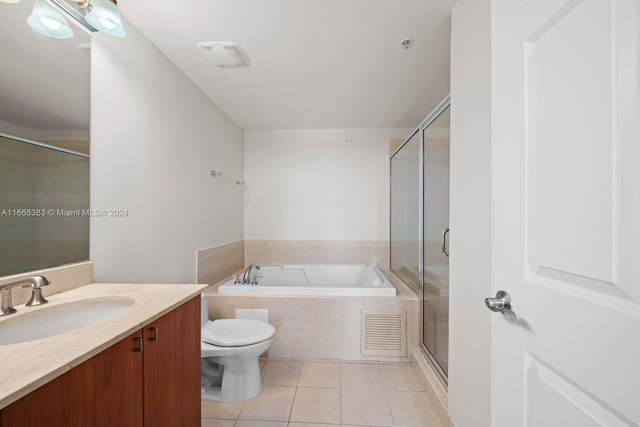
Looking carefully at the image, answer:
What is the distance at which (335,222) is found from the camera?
3.39 metres

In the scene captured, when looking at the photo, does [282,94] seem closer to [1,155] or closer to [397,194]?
[397,194]

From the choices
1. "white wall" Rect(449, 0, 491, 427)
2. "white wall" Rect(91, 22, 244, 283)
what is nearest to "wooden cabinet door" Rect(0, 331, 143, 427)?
"white wall" Rect(91, 22, 244, 283)

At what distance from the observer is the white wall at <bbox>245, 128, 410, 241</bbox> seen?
11.1ft

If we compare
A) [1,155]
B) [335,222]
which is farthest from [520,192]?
[335,222]

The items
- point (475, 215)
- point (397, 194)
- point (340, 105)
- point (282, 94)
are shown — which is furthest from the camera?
point (397, 194)

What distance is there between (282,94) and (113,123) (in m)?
1.39

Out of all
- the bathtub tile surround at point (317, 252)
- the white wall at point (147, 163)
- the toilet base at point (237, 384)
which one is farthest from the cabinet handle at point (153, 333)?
the bathtub tile surround at point (317, 252)

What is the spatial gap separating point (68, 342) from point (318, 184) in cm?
288

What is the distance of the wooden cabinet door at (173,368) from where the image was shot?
884 millimetres

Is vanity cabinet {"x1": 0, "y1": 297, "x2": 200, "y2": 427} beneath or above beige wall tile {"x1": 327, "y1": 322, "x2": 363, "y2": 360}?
above

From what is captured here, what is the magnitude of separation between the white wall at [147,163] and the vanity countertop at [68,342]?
17.0 inches

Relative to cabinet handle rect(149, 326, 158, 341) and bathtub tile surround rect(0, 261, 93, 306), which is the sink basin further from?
cabinet handle rect(149, 326, 158, 341)

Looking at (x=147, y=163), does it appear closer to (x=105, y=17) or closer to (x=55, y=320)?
(x=105, y=17)

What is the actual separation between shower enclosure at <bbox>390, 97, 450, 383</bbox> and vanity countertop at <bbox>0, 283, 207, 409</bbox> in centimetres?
152
